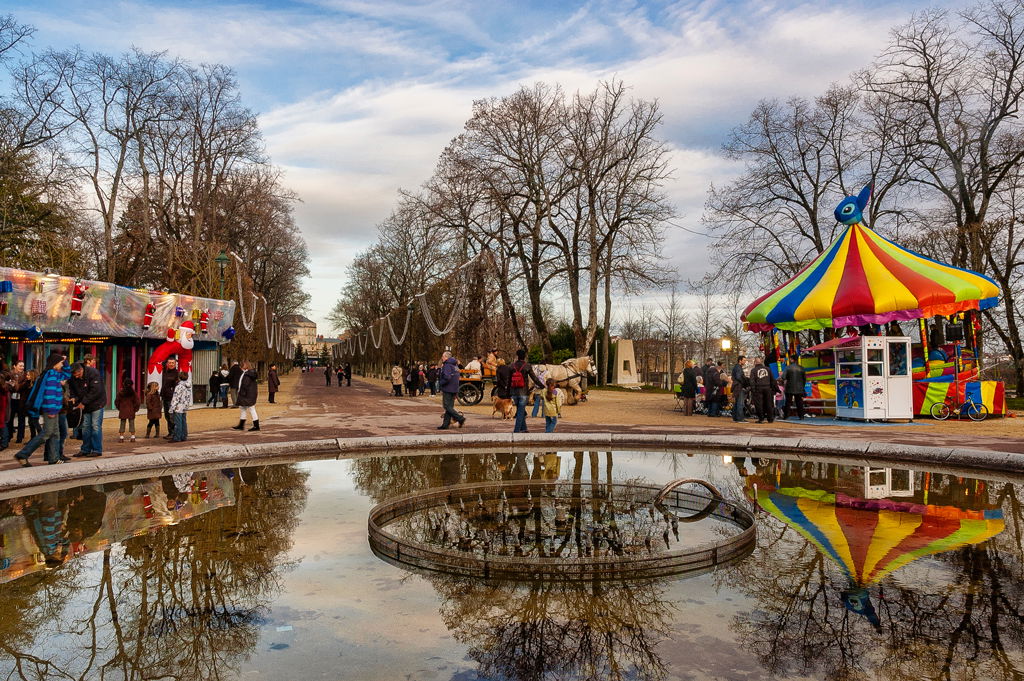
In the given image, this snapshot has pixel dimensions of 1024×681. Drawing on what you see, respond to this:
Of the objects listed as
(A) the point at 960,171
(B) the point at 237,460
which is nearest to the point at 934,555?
(B) the point at 237,460

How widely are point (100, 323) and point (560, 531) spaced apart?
1787cm

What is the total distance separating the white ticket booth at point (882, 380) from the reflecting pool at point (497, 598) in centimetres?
1037

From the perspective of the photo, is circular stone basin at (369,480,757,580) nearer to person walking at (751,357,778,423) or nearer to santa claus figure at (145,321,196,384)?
santa claus figure at (145,321,196,384)

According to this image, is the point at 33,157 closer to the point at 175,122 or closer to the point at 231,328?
the point at 175,122

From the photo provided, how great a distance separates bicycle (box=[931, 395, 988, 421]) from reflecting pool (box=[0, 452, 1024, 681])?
11.6 metres

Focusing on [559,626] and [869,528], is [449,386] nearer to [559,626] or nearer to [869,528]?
[869,528]

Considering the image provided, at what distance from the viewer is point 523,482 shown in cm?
900

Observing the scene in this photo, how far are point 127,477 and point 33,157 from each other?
977 inches

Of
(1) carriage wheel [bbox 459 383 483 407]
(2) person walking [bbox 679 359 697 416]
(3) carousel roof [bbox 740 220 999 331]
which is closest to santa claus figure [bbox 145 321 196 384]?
(1) carriage wheel [bbox 459 383 483 407]

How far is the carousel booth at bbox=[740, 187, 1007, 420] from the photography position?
59.8 ft

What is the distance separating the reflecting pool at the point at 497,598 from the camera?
12.6 feet

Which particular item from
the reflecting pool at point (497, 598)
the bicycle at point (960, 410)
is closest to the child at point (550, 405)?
the reflecting pool at point (497, 598)

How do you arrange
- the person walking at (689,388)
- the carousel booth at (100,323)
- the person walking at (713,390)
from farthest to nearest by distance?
the person walking at (689,388) → the person walking at (713,390) → the carousel booth at (100,323)

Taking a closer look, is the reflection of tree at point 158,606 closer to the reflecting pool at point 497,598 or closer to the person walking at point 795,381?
the reflecting pool at point 497,598
